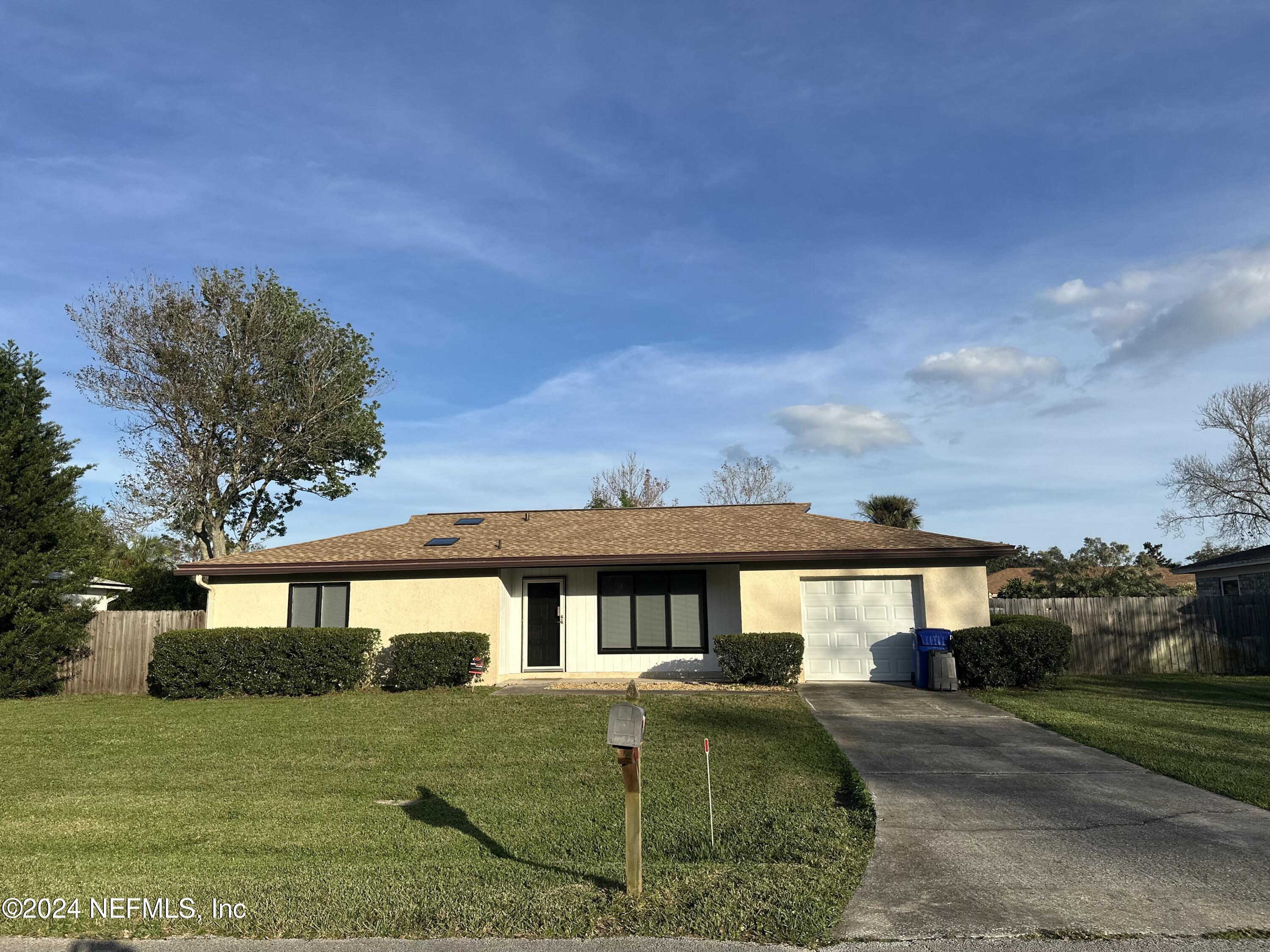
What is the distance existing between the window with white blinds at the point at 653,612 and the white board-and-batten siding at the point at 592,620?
0.11 meters

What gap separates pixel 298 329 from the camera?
2730cm

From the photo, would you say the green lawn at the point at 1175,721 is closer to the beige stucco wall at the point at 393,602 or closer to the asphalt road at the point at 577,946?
the asphalt road at the point at 577,946

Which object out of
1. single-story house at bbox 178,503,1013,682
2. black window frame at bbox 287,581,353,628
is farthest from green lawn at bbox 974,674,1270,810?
black window frame at bbox 287,581,353,628

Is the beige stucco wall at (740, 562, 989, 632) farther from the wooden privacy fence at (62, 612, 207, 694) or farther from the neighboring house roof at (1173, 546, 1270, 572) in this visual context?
the neighboring house roof at (1173, 546, 1270, 572)

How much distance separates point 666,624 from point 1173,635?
11789mm

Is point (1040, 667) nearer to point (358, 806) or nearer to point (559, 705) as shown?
point (559, 705)

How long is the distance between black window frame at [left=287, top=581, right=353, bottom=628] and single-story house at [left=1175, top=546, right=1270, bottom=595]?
24739 millimetres

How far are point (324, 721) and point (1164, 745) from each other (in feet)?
36.5

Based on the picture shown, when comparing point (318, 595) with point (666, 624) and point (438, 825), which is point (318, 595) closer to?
point (666, 624)

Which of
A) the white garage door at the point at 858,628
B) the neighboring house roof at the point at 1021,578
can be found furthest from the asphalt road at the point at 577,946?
the neighboring house roof at the point at 1021,578

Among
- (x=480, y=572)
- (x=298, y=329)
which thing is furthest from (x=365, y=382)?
(x=480, y=572)

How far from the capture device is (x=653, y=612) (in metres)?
17.5

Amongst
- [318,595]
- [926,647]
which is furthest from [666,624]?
[318,595]

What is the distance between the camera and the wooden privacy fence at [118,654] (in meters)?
17.3
